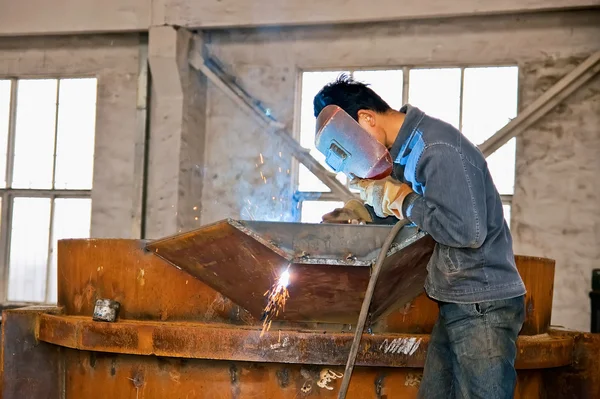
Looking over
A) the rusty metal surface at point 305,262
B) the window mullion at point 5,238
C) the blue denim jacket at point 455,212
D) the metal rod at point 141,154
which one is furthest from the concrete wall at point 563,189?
the window mullion at point 5,238

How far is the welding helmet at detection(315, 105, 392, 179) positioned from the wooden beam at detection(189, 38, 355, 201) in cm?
→ 444

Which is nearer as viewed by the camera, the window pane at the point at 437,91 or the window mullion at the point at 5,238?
the window pane at the point at 437,91

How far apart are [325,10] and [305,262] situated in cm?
483

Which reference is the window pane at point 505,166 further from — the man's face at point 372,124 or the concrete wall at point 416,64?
the man's face at point 372,124

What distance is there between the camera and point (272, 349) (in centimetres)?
260

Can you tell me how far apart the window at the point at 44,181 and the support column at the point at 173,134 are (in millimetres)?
1043

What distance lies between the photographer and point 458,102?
22.7 ft

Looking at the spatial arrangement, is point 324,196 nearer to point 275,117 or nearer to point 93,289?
point 275,117

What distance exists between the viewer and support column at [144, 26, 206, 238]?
7141 mm

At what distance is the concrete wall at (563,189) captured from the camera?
6508 mm

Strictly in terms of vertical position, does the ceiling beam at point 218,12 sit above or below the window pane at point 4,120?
above

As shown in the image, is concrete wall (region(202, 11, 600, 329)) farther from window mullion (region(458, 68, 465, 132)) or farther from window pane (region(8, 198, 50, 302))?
window pane (region(8, 198, 50, 302))

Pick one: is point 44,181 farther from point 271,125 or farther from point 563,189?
point 563,189

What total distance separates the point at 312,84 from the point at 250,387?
503 centimetres
